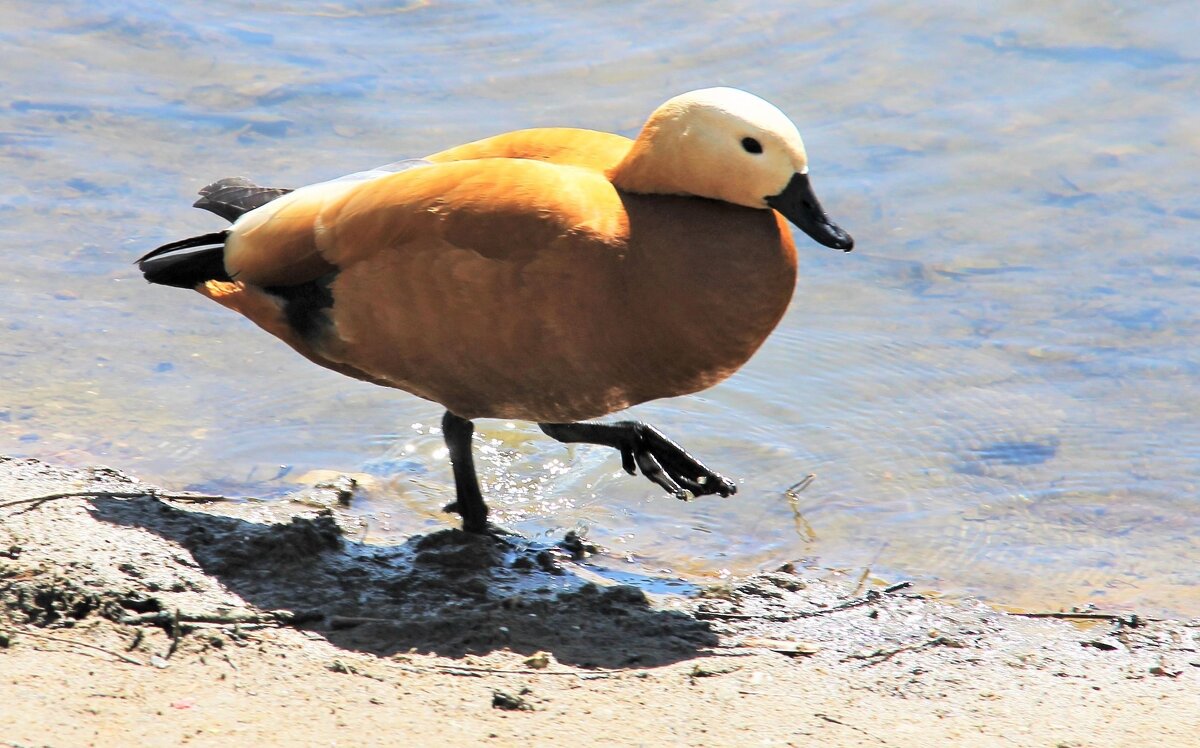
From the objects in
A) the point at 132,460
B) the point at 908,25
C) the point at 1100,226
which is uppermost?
the point at 908,25

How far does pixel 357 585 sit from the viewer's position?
15.4 feet

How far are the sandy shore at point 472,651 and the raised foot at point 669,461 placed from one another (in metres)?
0.39

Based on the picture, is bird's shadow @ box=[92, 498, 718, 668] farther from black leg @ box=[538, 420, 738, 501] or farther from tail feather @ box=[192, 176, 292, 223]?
tail feather @ box=[192, 176, 292, 223]

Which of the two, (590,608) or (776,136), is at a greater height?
(776,136)

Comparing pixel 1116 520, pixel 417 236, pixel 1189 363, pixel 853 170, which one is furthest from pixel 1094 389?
pixel 417 236

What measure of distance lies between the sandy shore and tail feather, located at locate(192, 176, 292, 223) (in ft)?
3.55

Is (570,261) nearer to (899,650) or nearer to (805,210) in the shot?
(805,210)

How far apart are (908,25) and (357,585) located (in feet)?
21.5

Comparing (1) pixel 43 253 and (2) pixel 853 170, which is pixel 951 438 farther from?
(1) pixel 43 253

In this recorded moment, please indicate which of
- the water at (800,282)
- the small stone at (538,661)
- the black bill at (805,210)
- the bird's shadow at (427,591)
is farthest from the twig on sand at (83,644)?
the black bill at (805,210)

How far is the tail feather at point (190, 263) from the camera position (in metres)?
5.45

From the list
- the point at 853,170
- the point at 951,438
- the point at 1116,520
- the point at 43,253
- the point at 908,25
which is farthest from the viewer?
the point at 908,25

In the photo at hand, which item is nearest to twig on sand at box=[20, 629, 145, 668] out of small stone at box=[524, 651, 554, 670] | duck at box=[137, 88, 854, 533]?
small stone at box=[524, 651, 554, 670]

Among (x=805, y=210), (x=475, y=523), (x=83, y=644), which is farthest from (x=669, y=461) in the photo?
(x=83, y=644)
